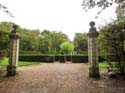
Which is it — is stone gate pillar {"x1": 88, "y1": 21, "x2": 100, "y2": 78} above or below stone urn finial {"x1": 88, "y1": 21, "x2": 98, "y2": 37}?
below

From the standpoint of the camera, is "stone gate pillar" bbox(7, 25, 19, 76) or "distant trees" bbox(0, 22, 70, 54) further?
"distant trees" bbox(0, 22, 70, 54)

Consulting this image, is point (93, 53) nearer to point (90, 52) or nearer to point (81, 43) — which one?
point (90, 52)

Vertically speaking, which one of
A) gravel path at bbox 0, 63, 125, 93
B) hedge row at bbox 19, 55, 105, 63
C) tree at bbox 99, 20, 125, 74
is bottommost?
gravel path at bbox 0, 63, 125, 93

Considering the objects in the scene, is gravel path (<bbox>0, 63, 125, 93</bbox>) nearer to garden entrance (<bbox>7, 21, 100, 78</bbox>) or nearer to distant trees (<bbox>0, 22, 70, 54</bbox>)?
garden entrance (<bbox>7, 21, 100, 78</bbox>)

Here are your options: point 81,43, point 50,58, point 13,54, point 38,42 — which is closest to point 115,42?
point 13,54

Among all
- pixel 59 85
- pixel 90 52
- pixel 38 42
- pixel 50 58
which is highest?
pixel 38 42

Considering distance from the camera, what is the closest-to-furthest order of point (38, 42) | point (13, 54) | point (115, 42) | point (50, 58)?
point (115, 42)
point (13, 54)
point (50, 58)
point (38, 42)

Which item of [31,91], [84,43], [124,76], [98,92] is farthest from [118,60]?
[84,43]

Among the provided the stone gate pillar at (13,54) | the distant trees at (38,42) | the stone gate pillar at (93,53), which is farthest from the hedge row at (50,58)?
the stone gate pillar at (93,53)

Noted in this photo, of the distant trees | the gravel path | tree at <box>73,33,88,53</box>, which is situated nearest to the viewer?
the gravel path

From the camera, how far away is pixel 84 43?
5166cm

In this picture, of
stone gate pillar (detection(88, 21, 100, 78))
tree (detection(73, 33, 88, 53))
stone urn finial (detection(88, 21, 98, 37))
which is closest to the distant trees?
tree (detection(73, 33, 88, 53))

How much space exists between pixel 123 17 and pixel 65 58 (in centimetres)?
2129

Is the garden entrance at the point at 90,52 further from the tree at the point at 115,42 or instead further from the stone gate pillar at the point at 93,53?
the tree at the point at 115,42
